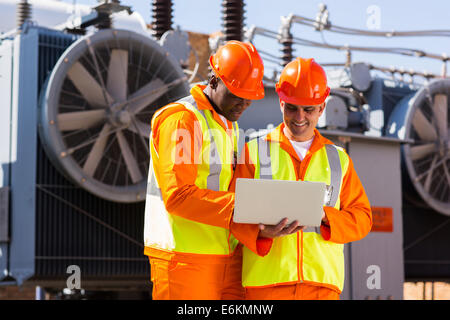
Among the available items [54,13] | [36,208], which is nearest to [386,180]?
[36,208]

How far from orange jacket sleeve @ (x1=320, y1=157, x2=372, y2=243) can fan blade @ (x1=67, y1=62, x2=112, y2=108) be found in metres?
3.72

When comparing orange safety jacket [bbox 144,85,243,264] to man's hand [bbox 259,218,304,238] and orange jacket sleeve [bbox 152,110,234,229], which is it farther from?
man's hand [bbox 259,218,304,238]

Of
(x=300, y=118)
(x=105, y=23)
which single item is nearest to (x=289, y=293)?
(x=300, y=118)

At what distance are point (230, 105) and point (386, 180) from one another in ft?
15.1

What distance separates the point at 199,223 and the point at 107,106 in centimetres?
357

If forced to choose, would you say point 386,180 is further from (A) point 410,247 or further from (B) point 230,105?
(B) point 230,105

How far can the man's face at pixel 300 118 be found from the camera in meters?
3.82

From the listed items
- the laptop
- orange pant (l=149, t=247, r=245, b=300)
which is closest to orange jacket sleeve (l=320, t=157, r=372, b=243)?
the laptop

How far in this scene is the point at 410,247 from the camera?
9.59m

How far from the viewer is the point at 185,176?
3695 millimetres

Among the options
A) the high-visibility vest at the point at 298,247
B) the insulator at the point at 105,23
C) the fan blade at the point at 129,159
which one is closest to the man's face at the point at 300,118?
the high-visibility vest at the point at 298,247

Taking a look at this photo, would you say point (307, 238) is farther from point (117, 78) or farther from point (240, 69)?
point (117, 78)

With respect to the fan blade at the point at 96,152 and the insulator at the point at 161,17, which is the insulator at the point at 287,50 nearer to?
the insulator at the point at 161,17

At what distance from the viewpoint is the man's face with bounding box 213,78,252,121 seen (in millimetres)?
3998
